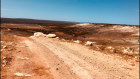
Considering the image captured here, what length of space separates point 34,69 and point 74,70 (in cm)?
285

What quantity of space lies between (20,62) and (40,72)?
99.2 inches

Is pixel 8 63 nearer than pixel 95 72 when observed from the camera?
No

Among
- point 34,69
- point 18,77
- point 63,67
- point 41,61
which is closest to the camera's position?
point 18,77

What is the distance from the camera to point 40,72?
868cm

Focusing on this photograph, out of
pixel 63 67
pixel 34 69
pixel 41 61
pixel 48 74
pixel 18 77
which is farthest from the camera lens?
pixel 41 61

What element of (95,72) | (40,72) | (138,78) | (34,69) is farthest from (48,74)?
(138,78)

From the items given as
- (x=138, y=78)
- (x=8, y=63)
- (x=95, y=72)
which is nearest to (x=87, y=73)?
(x=95, y=72)

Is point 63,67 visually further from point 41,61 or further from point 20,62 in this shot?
point 20,62

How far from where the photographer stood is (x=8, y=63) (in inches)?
386

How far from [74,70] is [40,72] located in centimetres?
239

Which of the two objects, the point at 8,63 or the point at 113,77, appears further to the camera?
the point at 8,63

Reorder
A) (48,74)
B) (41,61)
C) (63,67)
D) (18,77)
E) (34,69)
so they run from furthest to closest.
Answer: (41,61)
(63,67)
(34,69)
(48,74)
(18,77)

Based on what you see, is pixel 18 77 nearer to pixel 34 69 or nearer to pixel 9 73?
pixel 9 73

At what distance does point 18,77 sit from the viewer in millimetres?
7711
